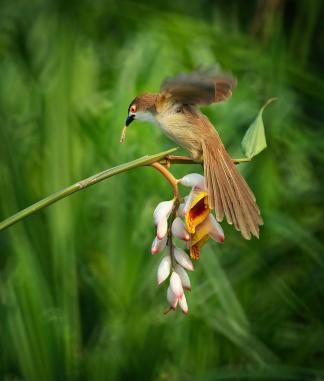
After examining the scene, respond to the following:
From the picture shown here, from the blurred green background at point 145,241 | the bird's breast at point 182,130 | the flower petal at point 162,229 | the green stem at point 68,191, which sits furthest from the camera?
the blurred green background at point 145,241

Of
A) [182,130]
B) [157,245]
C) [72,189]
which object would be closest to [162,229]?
[157,245]

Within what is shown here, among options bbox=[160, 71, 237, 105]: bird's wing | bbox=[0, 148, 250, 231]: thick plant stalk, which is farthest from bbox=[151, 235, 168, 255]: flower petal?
bbox=[160, 71, 237, 105]: bird's wing

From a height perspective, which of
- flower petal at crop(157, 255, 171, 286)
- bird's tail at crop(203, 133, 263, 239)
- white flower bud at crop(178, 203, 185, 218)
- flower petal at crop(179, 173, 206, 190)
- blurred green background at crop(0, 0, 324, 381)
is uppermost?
flower petal at crop(179, 173, 206, 190)

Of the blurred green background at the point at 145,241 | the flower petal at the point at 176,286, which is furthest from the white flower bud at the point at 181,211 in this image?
the blurred green background at the point at 145,241

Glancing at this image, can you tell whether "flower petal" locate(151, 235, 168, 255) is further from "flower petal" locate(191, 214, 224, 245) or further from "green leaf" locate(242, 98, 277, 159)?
"green leaf" locate(242, 98, 277, 159)

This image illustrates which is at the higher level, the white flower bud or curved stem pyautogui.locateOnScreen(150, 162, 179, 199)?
curved stem pyautogui.locateOnScreen(150, 162, 179, 199)

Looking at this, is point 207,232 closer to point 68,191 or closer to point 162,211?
point 162,211

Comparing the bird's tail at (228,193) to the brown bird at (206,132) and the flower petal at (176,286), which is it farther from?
the flower petal at (176,286)
